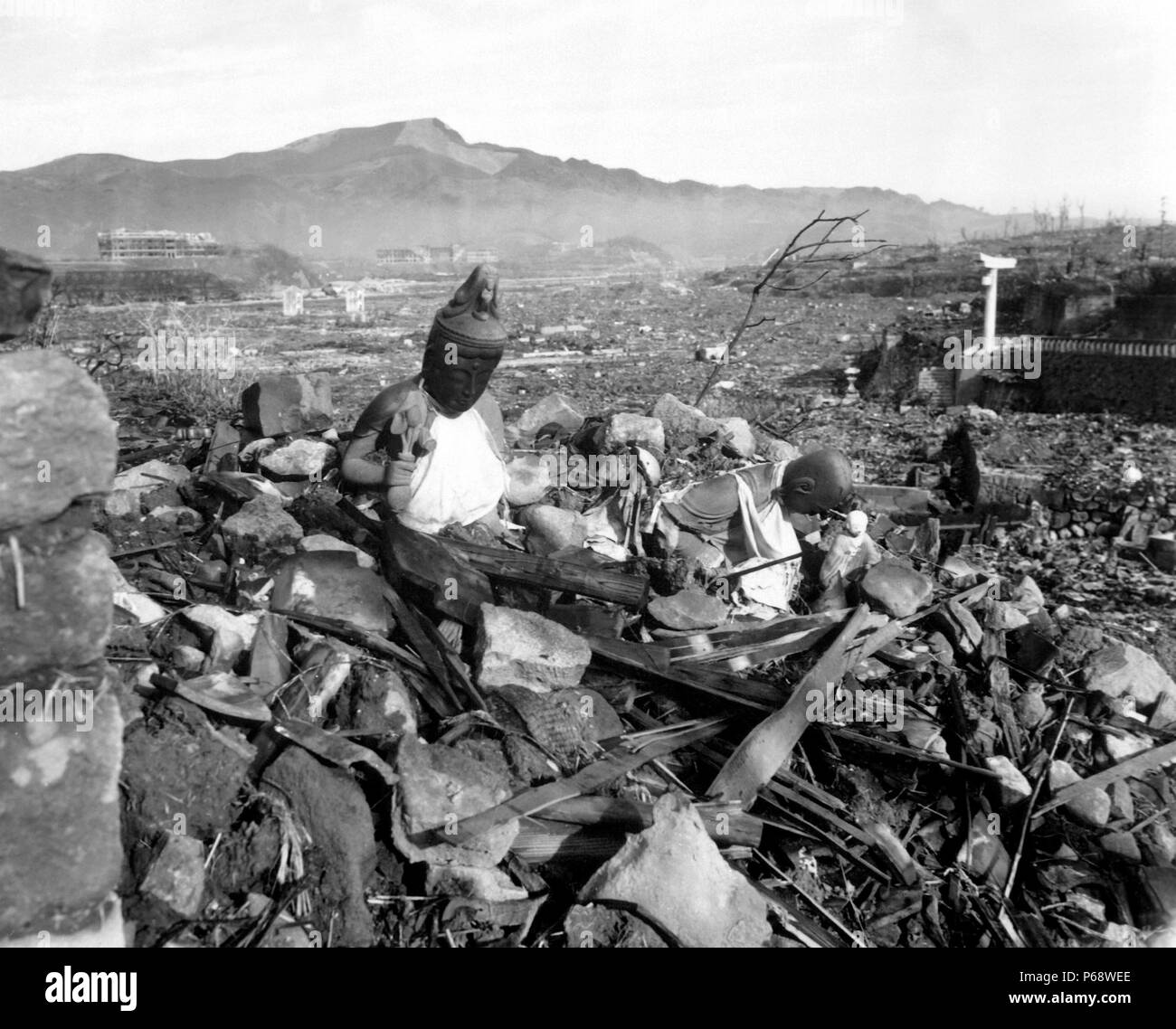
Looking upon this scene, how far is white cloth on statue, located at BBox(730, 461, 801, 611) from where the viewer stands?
504 centimetres

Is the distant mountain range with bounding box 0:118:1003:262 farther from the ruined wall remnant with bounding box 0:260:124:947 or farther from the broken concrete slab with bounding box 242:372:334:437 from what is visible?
the ruined wall remnant with bounding box 0:260:124:947

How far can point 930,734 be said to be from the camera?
4.01 metres

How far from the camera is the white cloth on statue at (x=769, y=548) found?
504 cm

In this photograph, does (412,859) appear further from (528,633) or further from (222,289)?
(222,289)

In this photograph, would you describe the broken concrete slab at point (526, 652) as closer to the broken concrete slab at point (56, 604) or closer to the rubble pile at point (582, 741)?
the rubble pile at point (582, 741)

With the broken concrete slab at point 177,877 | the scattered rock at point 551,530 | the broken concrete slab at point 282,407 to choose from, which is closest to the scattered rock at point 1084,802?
the scattered rock at point 551,530

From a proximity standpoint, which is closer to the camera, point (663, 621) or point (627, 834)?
point (627, 834)

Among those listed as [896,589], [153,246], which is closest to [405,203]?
[153,246]

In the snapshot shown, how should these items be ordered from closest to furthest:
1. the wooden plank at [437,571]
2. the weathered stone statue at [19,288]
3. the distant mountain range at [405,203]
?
the weathered stone statue at [19,288], the wooden plank at [437,571], the distant mountain range at [405,203]

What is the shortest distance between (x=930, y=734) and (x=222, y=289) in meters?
29.6

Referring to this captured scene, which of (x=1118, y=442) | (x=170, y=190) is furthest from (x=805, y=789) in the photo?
(x=170, y=190)

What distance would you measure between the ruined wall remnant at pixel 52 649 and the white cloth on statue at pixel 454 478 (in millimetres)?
2441

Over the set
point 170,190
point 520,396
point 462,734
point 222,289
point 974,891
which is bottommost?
point 974,891

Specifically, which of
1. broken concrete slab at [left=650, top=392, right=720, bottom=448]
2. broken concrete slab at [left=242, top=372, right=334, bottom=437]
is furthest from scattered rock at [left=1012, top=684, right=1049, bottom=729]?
broken concrete slab at [left=242, top=372, right=334, bottom=437]
